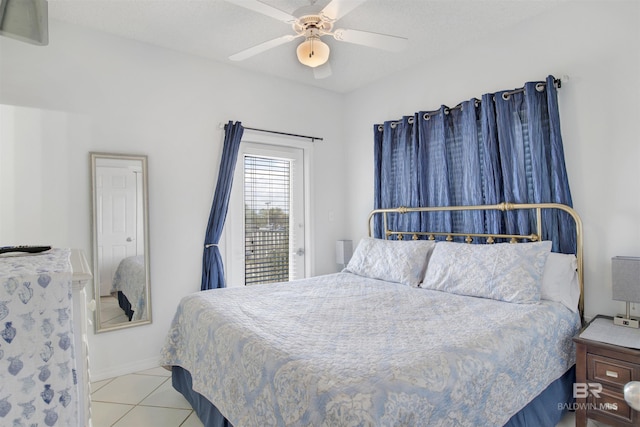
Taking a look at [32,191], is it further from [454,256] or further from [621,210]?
[621,210]

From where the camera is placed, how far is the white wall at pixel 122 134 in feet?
8.07

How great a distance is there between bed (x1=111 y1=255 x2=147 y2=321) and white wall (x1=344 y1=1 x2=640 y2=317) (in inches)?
132

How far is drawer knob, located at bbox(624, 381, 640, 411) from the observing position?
1.66 metres

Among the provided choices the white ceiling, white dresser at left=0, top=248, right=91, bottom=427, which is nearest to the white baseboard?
white dresser at left=0, top=248, right=91, bottom=427

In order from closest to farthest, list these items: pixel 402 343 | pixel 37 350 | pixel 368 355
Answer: pixel 37 350
pixel 368 355
pixel 402 343

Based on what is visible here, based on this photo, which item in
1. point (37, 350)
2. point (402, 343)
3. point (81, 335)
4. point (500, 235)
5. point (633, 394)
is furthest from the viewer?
point (500, 235)

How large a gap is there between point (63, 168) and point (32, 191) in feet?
0.84

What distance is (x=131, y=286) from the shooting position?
2.86 meters

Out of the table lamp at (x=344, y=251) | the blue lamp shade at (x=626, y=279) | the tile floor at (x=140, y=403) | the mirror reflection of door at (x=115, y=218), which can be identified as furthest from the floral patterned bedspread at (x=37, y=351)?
the table lamp at (x=344, y=251)

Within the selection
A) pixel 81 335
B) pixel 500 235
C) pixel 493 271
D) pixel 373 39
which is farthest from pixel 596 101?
pixel 81 335

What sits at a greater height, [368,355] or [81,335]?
[81,335]

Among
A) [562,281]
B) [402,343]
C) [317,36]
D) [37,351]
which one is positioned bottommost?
[402,343]

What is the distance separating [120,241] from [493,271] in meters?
2.85

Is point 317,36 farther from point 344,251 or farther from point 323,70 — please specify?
point 344,251
